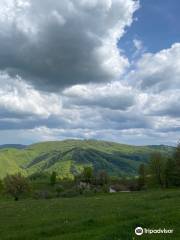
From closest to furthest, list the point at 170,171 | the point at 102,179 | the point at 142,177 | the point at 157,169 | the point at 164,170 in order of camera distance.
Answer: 1. the point at 170,171
2. the point at 164,170
3. the point at 157,169
4. the point at 142,177
5. the point at 102,179

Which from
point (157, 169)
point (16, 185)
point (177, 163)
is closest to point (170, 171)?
point (157, 169)

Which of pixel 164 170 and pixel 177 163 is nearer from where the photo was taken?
pixel 177 163

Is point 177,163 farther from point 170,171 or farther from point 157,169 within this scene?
point 157,169

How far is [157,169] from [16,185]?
5000 cm

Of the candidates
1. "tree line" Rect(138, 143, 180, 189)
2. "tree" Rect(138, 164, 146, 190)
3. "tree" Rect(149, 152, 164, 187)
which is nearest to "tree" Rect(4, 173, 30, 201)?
"tree" Rect(149, 152, 164, 187)

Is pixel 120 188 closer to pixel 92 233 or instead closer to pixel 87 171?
pixel 87 171

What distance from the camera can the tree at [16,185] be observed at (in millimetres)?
113250

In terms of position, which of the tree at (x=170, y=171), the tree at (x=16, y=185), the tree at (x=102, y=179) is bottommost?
the tree at (x=102, y=179)

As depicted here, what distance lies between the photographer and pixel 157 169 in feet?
411

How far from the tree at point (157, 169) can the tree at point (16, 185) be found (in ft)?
149

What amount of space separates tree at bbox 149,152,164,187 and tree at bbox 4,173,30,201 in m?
45.3
